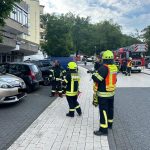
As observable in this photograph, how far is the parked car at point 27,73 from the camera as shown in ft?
51.3

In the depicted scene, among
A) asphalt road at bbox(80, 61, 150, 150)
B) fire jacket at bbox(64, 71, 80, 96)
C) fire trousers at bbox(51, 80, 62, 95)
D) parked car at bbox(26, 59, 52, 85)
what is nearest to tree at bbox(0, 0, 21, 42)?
fire trousers at bbox(51, 80, 62, 95)

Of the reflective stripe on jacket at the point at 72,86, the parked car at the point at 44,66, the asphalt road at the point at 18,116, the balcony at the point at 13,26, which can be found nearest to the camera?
the asphalt road at the point at 18,116

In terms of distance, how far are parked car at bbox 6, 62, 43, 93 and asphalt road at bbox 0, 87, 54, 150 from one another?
2.01 m

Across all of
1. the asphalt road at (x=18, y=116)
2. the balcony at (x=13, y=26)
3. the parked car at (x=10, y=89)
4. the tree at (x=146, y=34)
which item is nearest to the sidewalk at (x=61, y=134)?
the asphalt road at (x=18, y=116)

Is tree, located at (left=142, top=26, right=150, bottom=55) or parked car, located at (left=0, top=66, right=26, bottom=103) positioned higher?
tree, located at (left=142, top=26, right=150, bottom=55)

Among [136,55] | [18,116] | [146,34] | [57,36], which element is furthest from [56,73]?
[146,34]

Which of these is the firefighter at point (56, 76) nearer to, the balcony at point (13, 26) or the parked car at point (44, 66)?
the parked car at point (44, 66)

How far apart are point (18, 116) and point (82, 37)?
92537 millimetres

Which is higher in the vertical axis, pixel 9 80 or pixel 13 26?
pixel 13 26

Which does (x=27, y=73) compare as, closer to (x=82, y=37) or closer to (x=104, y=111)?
(x=104, y=111)

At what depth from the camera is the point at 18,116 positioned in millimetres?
9656

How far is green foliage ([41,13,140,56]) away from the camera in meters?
39.4

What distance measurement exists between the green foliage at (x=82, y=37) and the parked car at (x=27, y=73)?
76.5 feet

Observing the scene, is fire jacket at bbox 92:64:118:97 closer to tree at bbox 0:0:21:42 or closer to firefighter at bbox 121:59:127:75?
tree at bbox 0:0:21:42
